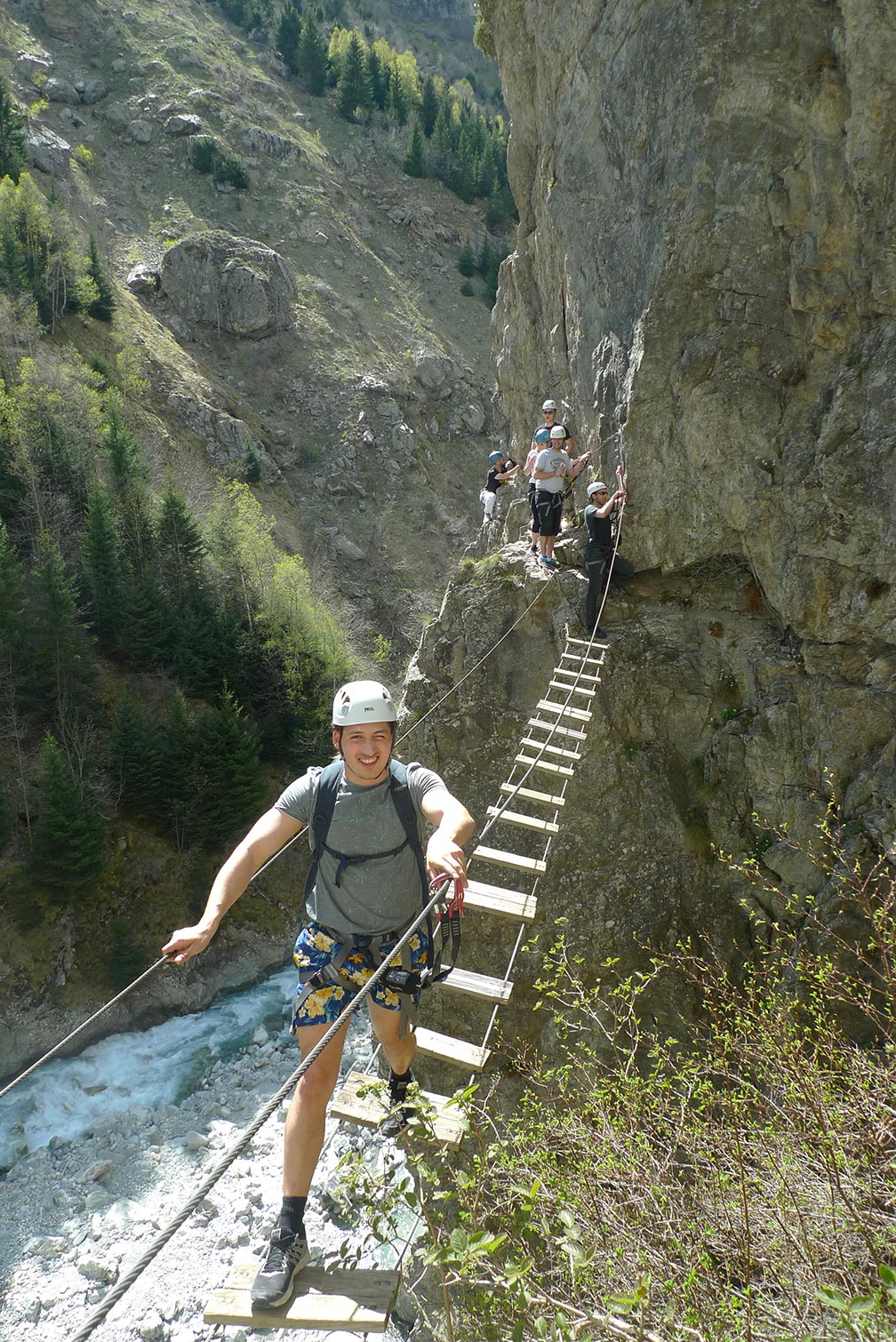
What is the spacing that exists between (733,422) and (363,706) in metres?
9.01

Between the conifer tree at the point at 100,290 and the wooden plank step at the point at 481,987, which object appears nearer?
the wooden plank step at the point at 481,987

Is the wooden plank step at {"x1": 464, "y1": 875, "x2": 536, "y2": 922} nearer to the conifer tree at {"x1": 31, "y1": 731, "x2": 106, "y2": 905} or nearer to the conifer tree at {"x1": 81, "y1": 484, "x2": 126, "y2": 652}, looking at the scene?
the conifer tree at {"x1": 31, "y1": 731, "x2": 106, "y2": 905}

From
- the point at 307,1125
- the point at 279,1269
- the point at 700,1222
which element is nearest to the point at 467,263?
the point at 700,1222

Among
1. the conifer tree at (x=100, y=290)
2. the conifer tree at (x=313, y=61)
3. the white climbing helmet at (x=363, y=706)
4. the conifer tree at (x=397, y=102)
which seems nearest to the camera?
the white climbing helmet at (x=363, y=706)

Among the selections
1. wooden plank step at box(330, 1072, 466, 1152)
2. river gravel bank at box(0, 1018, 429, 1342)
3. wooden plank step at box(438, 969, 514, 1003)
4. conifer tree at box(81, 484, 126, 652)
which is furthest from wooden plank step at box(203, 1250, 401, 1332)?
conifer tree at box(81, 484, 126, 652)

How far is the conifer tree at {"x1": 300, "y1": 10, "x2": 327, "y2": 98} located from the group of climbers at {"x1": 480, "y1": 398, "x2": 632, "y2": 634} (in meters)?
70.4

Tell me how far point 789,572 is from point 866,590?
3.39 ft

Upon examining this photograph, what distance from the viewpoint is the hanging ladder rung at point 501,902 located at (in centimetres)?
652

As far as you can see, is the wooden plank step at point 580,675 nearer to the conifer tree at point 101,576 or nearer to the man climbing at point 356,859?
the man climbing at point 356,859

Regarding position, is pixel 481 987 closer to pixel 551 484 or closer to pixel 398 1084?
pixel 398 1084

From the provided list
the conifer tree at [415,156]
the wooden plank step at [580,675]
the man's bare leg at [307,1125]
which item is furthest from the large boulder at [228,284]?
the man's bare leg at [307,1125]

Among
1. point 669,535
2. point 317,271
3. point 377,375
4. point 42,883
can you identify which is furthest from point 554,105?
point 317,271

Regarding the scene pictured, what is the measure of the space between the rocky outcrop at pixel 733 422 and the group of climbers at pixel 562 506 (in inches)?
16.7

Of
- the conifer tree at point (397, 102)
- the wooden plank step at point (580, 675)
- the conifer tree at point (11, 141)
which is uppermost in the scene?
the conifer tree at point (397, 102)
